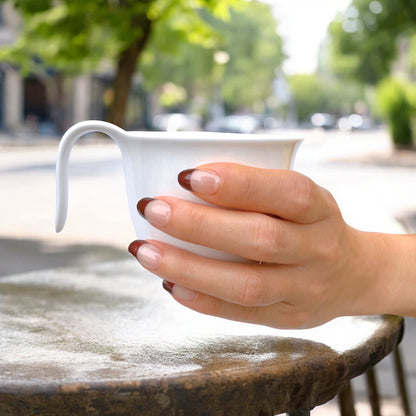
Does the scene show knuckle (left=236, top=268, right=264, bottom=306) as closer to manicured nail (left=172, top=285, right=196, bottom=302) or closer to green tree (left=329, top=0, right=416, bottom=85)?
manicured nail (left=172, top=285, right=196, bottom=302)

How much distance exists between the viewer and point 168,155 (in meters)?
0.95

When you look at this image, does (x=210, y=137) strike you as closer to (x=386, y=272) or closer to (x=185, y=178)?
(x=185, y=178)

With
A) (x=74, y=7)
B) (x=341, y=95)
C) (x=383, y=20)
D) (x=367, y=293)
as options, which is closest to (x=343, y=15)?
(x=383, y=20)

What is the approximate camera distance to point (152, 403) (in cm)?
85

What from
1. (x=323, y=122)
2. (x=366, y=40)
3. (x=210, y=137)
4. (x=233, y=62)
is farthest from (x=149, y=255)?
(x=323, y=122)

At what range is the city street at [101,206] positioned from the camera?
3389 millimetres

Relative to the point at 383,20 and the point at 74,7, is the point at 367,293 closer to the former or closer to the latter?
the point at 74,7

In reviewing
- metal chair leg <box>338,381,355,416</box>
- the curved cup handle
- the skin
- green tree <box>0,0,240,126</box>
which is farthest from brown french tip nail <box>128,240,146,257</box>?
green tree <box>0,0,240,126</box>

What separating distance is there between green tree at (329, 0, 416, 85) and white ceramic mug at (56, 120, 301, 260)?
1014 inches

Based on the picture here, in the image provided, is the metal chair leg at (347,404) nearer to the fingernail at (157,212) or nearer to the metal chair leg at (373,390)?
the metal chair leg at (373,390)

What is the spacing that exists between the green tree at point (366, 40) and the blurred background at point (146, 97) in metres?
0.07

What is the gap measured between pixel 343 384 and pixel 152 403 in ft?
0.84

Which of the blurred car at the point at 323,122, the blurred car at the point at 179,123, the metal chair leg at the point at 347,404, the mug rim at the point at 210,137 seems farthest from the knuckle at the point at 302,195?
the blurred car at the point at 323,122

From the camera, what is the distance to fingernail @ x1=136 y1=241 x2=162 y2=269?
892 millimetres
